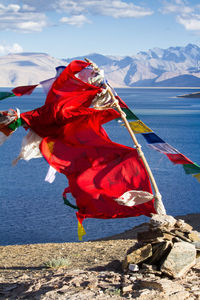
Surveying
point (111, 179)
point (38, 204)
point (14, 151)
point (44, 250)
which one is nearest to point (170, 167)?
point (38, 204)

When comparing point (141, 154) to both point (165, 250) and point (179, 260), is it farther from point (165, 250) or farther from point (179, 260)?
point (179, 260)

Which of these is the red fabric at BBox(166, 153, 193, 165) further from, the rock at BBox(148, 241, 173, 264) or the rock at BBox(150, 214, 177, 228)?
the rock at BBox(148, 241, 173, 264)

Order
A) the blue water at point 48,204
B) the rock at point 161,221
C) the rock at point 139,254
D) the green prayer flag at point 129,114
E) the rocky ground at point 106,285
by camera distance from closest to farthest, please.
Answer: the rocky ground at point 106,285 → the rock at point 139,254 → the rock at point 161,221 → the green prayer flag at point 129,114 → the blue water at point 48,204

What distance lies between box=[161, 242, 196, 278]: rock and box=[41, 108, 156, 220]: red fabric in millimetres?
1249

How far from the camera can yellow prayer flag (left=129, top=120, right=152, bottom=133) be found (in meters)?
9.35

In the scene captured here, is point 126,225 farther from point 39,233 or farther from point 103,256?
point 103,256

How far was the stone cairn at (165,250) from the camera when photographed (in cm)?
788

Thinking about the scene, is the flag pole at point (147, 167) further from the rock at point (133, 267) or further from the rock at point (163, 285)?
the rock at point (163, 285)

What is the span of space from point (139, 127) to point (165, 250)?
2.53 metres

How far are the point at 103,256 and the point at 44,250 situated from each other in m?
2.61

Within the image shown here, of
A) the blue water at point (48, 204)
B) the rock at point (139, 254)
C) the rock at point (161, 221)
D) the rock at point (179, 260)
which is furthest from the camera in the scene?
the blue water at point (48, 204)

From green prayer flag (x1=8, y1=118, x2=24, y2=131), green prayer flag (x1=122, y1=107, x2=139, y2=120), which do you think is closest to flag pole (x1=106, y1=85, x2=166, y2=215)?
green prayer flag (x1=122, y1=107, x2=139, y2=120)

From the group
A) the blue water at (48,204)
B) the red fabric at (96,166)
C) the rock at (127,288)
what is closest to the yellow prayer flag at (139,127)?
the red fabric at (96,166)

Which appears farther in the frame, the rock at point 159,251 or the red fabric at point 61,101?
the red fabric at point 61,101
